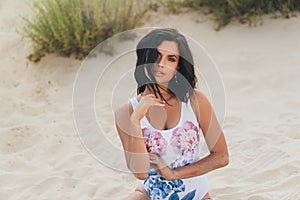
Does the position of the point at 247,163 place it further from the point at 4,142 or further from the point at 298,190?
the point at 4,142

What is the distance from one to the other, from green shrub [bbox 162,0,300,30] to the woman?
283cm

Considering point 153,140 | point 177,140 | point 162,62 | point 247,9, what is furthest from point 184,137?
point 247,9

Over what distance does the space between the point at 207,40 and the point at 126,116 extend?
287cm

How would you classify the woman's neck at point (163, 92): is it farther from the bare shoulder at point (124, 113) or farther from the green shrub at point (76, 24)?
the green shrub at point (76, 24)

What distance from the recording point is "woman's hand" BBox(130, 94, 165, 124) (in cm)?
225

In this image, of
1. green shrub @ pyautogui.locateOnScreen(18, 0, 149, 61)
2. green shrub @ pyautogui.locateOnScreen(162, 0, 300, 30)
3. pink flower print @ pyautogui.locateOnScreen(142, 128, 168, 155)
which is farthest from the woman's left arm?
green shrub @ pyautogui.locateOnScreen(162, 0, 300, 30)

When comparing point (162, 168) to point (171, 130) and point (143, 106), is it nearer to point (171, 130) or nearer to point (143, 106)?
point (171, 130)

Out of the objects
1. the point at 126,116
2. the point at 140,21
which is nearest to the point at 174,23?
the point at 140,21

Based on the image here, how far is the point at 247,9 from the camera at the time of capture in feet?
17.3

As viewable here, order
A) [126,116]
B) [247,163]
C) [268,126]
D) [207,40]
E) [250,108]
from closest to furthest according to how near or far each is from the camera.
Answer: [126,116] → [247,163] → [268,126] → [250,108] → [207,40]

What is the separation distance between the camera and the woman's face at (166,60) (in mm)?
2271

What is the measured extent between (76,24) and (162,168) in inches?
109

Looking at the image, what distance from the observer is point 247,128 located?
3990 millimetres

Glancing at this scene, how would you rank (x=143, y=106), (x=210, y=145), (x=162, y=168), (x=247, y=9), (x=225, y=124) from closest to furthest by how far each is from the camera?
1. (x=143, y=106)
2. (x=162, y=168)
3. (x=210, y=145)
4. (x=225, y=124)
5. (x=247, y=9)
